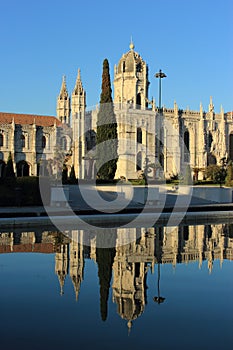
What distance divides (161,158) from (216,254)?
1877 inches

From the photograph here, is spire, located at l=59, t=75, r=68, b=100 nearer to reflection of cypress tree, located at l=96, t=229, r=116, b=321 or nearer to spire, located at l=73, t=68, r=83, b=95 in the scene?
spire, located at l=73, t=68, r=83, b=95

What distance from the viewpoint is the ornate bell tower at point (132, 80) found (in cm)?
5806

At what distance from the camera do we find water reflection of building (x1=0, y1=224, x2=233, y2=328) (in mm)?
8130

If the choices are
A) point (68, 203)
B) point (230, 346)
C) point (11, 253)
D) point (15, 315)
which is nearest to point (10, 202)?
point (68, 203)

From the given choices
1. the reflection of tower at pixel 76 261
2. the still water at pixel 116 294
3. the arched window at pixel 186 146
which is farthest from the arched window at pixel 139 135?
the still water at pixel 116 294

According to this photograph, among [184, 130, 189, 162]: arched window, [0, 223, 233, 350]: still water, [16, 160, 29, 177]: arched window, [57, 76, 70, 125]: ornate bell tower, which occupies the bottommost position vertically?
[0, 223, 233, 350]: still water

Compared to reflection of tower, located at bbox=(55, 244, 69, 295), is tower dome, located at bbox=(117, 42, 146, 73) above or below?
above

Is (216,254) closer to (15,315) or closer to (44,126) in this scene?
(15,315)

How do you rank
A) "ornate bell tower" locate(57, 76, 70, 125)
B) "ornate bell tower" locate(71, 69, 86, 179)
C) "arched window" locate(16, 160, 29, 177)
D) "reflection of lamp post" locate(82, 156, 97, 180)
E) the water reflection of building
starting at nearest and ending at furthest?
the water reflection of building, "reflection of lamp post" locate(82, 156, 97, 180), "ornate bell tower" locate(71, 69, 86, 179), "arched window" locate(16, 160, 29, 177), "ornate bell tower" locate(57, 76, 70, 125)

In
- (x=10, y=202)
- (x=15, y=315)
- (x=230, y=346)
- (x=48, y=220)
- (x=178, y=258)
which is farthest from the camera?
(x=10, y=202)

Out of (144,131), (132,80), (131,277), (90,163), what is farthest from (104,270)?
(132,80)

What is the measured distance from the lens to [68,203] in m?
22.8

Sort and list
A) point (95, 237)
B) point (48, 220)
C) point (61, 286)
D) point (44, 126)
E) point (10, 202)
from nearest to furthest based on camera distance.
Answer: point (61, 286)
point (95, 237)
point (48, 220)
point (10, 202)
point (44, 126)

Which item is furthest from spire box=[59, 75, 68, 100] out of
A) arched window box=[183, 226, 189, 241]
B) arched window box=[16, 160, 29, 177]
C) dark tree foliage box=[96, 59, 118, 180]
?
arched window box=[183, 226, 189, 241]
